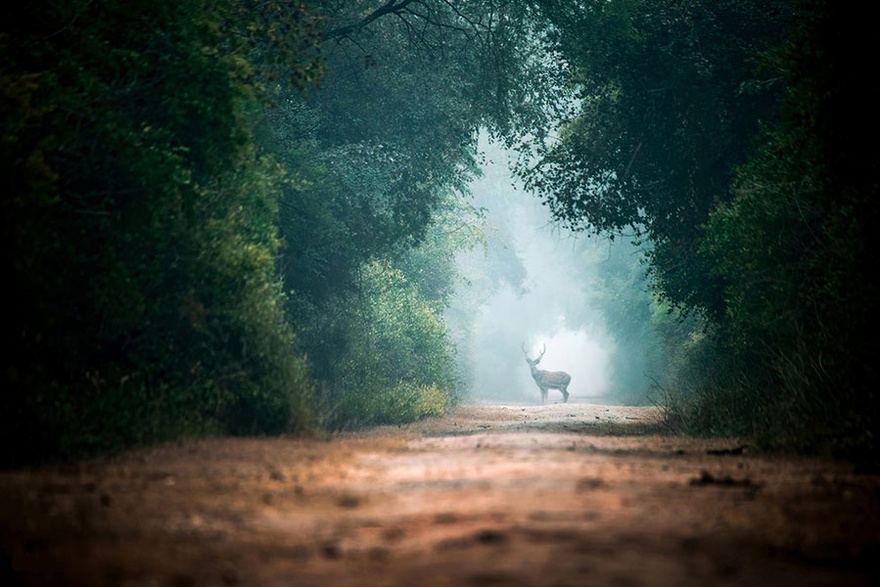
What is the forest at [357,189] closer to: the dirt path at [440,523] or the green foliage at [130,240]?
the green foliage at [130,240]

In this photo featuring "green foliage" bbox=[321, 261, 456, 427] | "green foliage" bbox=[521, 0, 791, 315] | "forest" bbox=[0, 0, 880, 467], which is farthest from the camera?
"green foliage" bbox=[321, 261, 456, 427]

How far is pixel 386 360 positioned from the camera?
2392cm

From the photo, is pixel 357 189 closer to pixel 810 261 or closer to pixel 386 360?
pixel 386 360

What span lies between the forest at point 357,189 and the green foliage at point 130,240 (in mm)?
39

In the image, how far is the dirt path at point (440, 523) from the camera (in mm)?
3609

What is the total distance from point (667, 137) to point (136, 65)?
11.7 m

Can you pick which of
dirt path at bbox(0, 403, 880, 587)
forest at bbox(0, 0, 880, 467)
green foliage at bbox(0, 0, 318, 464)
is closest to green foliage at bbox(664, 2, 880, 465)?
forest at bbox(0, 0, 880, 467)

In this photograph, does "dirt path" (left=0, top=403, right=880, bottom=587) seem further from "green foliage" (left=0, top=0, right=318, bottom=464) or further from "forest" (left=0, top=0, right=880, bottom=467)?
"forest" (left=0, top=0, right=880, bottom=467)

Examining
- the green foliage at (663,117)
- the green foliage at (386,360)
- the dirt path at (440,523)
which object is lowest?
the dirt path at (440,523)

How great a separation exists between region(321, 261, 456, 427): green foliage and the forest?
0.38ft

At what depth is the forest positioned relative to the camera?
31.4 ft

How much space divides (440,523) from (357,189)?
17181 millimetres

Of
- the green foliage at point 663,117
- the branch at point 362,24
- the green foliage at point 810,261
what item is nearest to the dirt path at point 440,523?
the green foliage at point 810,261

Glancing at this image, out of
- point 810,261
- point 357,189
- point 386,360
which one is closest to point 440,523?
point 810,261
